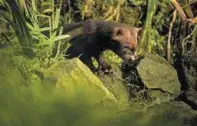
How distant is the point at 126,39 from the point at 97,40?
30cm

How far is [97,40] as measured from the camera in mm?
5199

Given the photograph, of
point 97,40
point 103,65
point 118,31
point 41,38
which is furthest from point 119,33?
point 41,38

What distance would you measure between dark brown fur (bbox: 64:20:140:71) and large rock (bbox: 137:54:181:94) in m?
0.51

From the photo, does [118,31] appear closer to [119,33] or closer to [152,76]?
[119,33]

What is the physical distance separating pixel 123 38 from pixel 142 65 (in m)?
0.64

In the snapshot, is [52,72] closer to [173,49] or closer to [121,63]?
[121,63]

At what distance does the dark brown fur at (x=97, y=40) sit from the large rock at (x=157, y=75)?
513 mm

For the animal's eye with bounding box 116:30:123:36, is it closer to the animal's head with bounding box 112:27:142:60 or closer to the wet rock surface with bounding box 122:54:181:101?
the animal's head with bounding box 112:27:142:60

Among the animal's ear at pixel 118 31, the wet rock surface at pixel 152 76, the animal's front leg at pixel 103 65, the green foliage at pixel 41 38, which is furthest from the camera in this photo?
the wet rock surface at pixel 152 76

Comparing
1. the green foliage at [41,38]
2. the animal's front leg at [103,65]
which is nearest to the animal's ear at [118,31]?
the animal's front leg at [103,65]

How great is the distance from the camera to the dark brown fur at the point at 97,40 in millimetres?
5145

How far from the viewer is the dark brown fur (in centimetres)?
514

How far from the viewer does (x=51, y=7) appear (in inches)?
245

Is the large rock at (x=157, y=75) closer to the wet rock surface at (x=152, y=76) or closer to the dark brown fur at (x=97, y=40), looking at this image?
the wet rock surface at (x=152, y=76)
